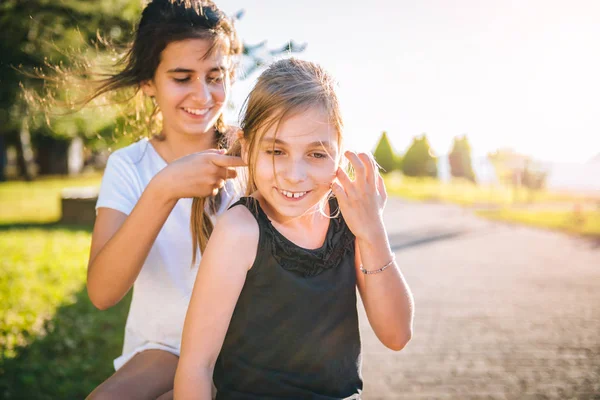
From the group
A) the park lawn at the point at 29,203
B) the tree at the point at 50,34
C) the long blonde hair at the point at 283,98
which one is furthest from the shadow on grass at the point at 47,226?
the long blonde hair at the point at 283,98

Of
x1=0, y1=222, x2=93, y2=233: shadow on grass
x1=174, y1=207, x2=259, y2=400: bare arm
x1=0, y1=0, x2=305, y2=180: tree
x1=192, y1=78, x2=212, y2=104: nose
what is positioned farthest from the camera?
x1=0, y1=222, x2=93, y2=233: shadow on grass

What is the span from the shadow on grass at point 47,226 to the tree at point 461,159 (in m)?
12.8

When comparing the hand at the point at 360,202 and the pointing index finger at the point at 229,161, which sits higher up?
the pointing index finger at the point at 229,161

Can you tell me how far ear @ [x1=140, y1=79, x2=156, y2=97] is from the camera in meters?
2.78

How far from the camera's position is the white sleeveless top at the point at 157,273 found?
7.93 ft

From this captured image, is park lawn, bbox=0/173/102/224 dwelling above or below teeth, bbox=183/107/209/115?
below

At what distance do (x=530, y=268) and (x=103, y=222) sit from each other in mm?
7706

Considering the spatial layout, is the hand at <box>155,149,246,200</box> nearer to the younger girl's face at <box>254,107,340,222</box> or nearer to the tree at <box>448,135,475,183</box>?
the younger girl's face at <box>254,107,340,222</box>

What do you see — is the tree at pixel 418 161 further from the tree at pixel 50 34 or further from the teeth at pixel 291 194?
the teeth at pixel 291 194

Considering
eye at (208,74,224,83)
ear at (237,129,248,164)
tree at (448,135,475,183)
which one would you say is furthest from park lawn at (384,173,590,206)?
ear at (237,129,248,164)

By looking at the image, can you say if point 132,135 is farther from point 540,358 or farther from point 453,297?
point 453,297

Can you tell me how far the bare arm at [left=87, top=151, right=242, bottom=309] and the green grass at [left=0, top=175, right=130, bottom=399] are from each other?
6.88ft

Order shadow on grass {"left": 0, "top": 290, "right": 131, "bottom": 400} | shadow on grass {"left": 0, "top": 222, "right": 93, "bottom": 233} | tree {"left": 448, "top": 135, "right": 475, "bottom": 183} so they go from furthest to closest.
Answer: tree {"left": 448, "top": 135, "right": 475, "bottom": 183}
shadow on grass {"left": 0, "top": 222, "right": 93, "bottom": 233}
shadow on grass {"left": 0, "top": 290, "right": 131, "bottom": 400}

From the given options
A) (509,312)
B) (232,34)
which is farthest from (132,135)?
(509,312)
